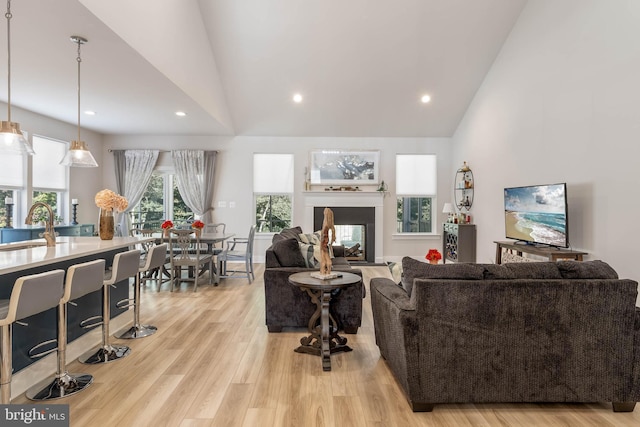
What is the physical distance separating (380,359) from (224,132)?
19.2 ft

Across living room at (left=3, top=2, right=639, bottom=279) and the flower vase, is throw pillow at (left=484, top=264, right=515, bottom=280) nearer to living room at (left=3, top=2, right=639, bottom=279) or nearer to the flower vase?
living room at (left=3, top=2, right=639, bottom=279)

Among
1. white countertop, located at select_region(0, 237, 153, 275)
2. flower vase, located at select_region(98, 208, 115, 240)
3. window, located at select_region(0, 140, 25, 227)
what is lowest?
white countertop, located at select_region(0, 237, 153, 275)

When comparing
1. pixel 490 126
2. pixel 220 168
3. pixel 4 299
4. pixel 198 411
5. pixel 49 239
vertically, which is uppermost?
pixel 490 126

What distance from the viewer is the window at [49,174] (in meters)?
6.27

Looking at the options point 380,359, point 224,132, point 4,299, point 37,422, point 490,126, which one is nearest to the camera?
point 37,422

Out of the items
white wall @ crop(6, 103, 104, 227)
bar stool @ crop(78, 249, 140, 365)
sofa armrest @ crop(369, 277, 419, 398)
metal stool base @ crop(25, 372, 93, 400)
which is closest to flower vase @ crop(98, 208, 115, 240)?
bar stool @ crop(78, 249, 140, 365)

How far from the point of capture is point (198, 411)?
2.33 m

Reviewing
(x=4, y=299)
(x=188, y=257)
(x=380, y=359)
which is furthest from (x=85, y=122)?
(x=380, y=359)

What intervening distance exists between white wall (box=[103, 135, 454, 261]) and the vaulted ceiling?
228 mm

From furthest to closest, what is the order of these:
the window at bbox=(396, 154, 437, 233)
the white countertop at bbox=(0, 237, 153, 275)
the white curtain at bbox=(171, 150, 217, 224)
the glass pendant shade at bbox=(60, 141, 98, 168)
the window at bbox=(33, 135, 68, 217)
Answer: the window at bbox=(396, 154, 437, 233), the white curtain at bbox=(171, 150, 217, 224), the window at bbox=(33, 135, 68, 217), the glass pendant shade at bbox=(60, 141, 98, 168), the white countertop at bbox=(0, 237, 153, 275)

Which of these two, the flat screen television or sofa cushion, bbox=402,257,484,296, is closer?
sofa cushion, bbox=402,257,484,296

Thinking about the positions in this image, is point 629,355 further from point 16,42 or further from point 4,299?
point 16,42

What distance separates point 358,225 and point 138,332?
5080 millimetres

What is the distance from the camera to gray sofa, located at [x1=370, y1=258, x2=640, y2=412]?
2.23m
